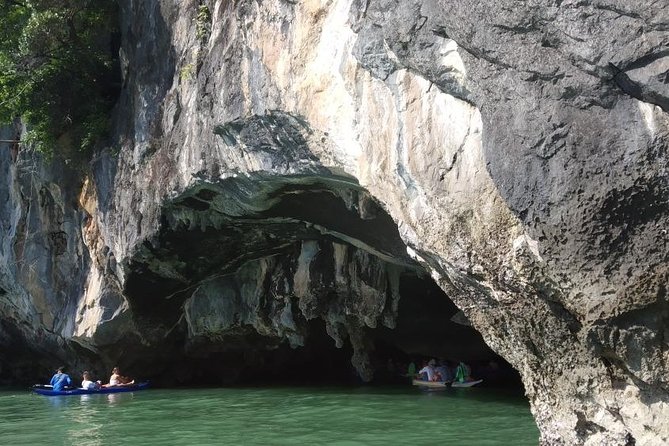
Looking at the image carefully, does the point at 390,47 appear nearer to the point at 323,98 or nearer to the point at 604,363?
the point at 323,98

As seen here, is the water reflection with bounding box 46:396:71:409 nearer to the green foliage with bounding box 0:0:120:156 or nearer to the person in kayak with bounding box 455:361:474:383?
the green foliage with bounding box 0:0:120:156

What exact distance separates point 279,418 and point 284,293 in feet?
13.7

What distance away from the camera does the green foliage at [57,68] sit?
13.7 metres

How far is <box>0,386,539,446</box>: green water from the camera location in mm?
9031

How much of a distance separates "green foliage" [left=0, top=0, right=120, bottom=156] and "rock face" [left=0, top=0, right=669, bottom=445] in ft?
3.82

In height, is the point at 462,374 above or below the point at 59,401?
above

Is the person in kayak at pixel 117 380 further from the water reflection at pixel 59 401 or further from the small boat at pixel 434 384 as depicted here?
the small boat at pixel 434 384

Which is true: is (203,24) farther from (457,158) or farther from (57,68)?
(457,158)

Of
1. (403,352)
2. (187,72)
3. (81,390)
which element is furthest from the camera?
(403,352)

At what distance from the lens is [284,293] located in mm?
14859

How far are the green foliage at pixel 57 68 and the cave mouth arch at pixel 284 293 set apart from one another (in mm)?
2919

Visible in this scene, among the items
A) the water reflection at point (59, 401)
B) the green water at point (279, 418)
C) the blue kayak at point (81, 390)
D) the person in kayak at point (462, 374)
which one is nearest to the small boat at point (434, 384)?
the green water at point (279, 418)

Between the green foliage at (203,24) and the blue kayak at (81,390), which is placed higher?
the green foliage at (203,24)

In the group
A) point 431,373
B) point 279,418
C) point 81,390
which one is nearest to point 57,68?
point 81,390
